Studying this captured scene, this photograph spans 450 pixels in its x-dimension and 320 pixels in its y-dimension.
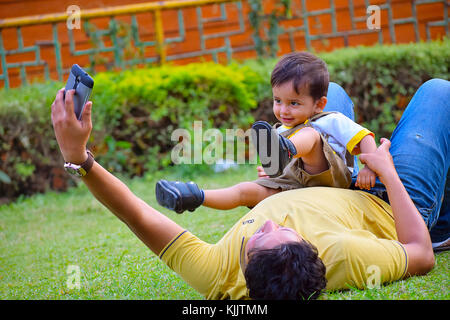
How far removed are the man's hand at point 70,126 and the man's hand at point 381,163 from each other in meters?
1.39

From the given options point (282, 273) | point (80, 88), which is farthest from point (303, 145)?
point (80, 88)

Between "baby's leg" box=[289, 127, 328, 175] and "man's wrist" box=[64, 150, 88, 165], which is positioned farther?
"baby's leg" box=[289, 127, 328, 175]

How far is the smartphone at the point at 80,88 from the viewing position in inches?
82.2

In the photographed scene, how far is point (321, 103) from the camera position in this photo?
322cm

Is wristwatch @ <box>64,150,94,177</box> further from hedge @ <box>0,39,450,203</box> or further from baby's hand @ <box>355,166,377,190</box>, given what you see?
hedge @ <box>0,39,450,203</box>

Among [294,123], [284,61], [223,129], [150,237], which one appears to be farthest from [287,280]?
[223,129]

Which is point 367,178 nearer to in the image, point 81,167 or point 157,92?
point 81,167

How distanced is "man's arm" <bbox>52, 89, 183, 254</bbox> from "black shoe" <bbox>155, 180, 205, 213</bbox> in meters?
0.10

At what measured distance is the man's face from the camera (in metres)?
2.21

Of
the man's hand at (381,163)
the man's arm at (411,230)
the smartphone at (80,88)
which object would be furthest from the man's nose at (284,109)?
the smartphone at (80,88)

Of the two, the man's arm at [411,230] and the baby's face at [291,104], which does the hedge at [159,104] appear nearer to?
the baby's face at [291,104]

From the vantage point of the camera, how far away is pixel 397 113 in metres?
7.72

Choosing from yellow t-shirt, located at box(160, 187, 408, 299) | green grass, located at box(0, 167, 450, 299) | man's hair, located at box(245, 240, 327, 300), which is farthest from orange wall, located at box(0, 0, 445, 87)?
man's hair, located at box(245, 240, 327, 300)

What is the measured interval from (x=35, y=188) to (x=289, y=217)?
516 centimetres
